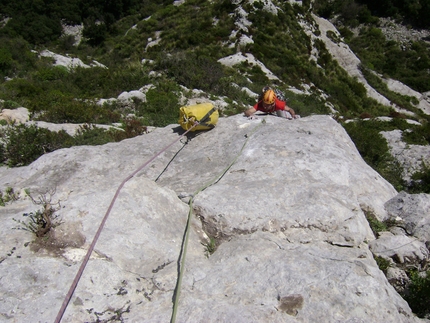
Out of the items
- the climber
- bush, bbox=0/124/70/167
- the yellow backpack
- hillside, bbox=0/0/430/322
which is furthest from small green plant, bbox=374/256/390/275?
bush, bbox=0/124/70/167

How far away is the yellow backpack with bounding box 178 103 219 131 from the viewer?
6.63 m

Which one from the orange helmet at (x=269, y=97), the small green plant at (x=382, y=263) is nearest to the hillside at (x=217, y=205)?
the small green plant at (x=382, y=263)

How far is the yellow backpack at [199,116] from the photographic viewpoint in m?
6.63

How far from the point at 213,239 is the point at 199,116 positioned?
3270 millimetres

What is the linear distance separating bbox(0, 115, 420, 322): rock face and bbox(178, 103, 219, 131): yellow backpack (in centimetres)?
109

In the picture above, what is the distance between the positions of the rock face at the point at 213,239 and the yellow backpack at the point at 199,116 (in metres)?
1.09

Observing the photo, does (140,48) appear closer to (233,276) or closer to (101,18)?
(101,18)

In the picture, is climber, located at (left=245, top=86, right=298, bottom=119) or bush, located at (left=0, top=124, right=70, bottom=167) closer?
bush, located at (left=0, top=124, right=70, bottom=167)

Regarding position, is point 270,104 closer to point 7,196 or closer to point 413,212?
point 413,212

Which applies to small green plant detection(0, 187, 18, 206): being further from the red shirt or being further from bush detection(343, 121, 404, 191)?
bush detection(343, 121, 404, 191)

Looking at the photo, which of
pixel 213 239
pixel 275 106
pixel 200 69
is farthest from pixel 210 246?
pixel 200 69

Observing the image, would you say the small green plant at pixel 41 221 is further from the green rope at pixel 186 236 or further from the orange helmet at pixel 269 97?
the orange helmet at pixel 269 97

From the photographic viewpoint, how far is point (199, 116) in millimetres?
6641

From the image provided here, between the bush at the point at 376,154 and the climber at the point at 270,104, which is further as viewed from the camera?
the bush at the point at 376,154
